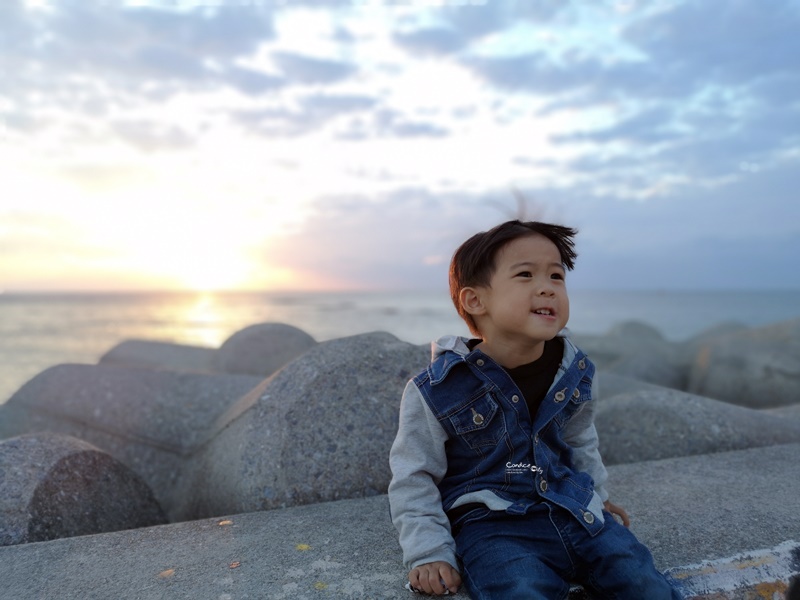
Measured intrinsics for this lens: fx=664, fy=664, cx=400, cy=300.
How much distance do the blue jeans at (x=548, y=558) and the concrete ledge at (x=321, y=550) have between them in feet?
0.57

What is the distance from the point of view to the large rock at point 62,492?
9.95 feet

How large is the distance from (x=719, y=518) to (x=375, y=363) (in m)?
1.84

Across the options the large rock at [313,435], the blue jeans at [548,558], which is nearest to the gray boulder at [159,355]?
the large rock at [313,435]

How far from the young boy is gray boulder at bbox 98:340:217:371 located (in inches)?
A: 217

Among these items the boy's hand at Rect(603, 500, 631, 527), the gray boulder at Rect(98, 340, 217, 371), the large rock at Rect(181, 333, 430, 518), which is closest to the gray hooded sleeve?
the boy's hand at Rect(603, 500, 631, 527)

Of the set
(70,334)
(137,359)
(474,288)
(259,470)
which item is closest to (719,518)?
(474,288)

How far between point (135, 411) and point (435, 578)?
3.22 metres

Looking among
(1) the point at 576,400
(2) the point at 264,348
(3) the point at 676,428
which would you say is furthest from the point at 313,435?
(2) the point at 264,348

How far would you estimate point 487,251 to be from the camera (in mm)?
2457

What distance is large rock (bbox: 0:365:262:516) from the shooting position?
4441 millimetres

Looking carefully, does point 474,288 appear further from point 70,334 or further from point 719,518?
point 70,334

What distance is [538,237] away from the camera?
246 cm

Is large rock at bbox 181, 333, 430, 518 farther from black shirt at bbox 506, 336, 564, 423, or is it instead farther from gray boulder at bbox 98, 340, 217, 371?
gray boulder at bbox 98, 340, 217, 371

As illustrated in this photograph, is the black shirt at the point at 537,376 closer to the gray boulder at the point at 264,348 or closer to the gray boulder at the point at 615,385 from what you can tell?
the gray boulder at the point at 615,385
